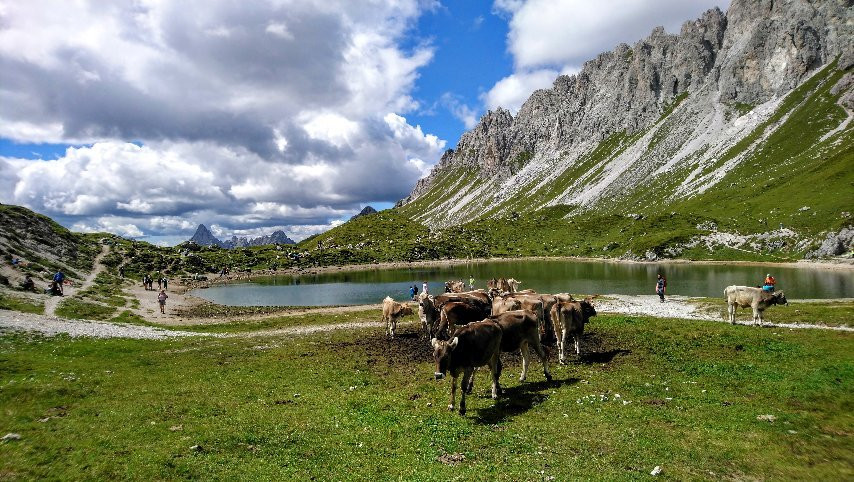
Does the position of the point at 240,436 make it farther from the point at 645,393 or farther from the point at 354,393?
the point at 645,393

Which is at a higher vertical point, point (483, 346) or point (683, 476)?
point (483, 346)

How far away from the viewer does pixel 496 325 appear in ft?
62.0

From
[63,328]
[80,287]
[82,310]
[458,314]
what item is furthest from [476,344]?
[80,287]

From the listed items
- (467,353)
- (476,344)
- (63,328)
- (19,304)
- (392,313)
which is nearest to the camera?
(467,353)

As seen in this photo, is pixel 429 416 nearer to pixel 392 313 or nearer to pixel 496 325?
pixel 496 325

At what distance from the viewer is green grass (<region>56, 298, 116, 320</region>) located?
44578mm

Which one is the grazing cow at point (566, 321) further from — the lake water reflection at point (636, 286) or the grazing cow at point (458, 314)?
the lake water reflection at point (636, 286)

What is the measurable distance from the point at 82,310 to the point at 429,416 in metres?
49.5

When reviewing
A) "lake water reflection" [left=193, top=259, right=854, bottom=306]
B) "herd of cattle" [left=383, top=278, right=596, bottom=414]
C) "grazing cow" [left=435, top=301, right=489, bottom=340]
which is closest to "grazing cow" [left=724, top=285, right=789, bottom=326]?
"herd of cattle" [left=383, top=278, right=596, bottom=414]

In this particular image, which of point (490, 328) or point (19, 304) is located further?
point (19, 304)

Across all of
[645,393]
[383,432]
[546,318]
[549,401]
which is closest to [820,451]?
[645,393]

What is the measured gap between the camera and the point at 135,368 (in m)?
24.7

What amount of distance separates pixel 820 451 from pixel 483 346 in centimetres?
1084

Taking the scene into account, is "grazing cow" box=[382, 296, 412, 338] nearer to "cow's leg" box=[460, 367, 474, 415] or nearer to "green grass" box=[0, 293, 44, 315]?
"cow's leg" box=[460, 367, 474, 415]
